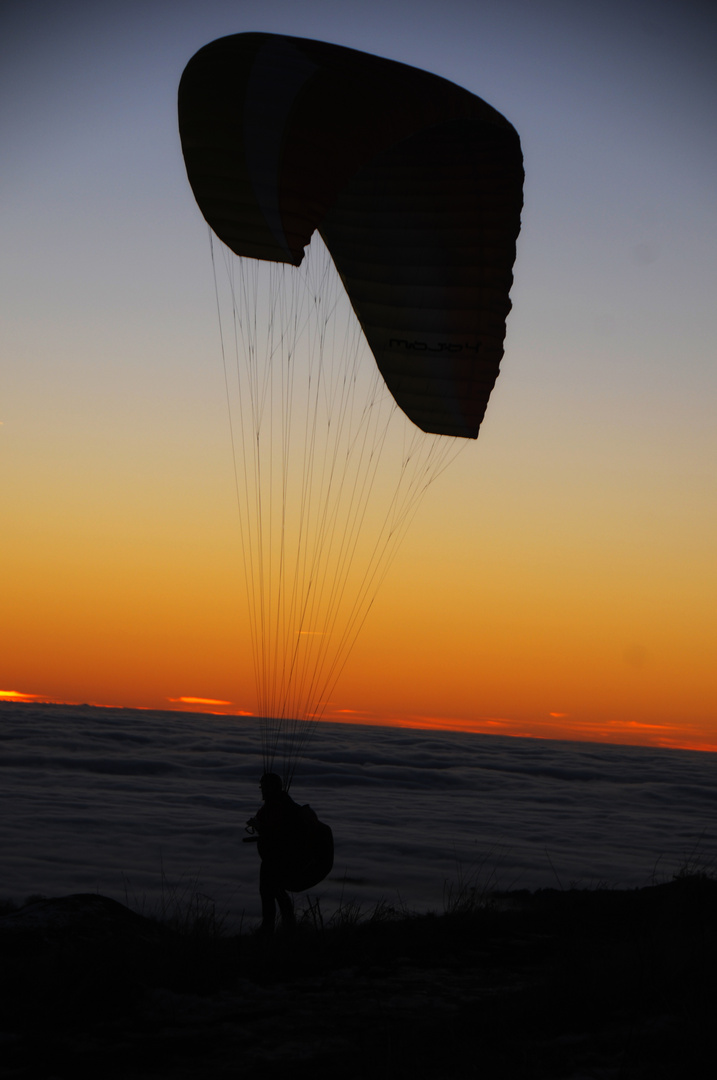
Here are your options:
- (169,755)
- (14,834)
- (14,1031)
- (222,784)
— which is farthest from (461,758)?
(14,1031)

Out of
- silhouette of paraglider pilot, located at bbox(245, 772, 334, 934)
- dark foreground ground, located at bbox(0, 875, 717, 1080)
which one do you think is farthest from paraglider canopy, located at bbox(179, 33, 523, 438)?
dark foreground ground, located at bbox(0, 875, 717, 1080)

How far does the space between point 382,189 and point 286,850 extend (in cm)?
749

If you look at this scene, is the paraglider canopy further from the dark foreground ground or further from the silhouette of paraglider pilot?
the dark foreground ground

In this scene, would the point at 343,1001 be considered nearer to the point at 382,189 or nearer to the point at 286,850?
the point at 286,850

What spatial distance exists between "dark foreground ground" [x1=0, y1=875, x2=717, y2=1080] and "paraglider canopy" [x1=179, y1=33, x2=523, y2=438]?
20.7 ft

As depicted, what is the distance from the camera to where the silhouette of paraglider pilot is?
8.00m

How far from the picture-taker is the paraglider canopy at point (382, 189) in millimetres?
8547

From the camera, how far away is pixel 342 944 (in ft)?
22.2

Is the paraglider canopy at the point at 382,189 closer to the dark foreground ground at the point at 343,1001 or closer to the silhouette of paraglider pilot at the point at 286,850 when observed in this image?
the silhouette of paraglider pilot at the point at 286,850

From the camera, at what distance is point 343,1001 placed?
217 inches

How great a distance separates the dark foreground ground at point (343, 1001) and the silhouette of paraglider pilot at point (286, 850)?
723mm

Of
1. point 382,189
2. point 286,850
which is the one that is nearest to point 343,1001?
point 286,850

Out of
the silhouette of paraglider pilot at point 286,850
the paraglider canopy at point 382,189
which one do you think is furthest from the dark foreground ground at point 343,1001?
the paraglider canopy at point 382,189

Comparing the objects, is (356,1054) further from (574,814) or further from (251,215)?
(574,814)
